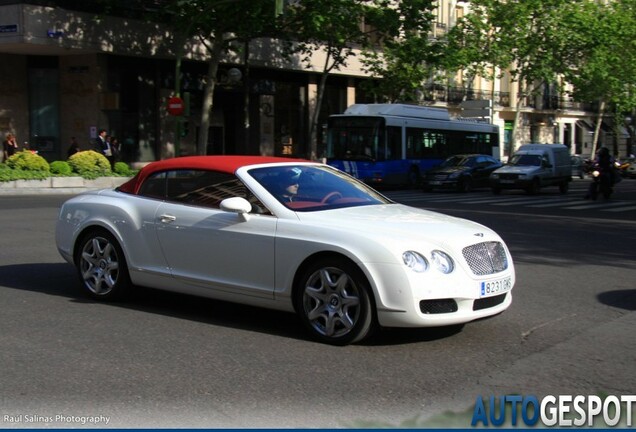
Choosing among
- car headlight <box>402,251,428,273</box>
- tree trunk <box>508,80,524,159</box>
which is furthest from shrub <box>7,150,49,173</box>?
tree trunk <box>508,80,524,159</box>

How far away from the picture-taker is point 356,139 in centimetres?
3344

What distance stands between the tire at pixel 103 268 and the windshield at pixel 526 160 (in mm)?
25056

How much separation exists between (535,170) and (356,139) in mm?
7088

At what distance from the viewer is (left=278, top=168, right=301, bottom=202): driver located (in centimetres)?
725

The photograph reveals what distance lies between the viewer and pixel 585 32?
2023 inches

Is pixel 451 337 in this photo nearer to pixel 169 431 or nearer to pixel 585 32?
pixel 169 431

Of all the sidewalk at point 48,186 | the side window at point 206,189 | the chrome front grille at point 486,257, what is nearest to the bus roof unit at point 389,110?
the sidewalk at point 48,186

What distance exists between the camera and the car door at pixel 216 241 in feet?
22.9

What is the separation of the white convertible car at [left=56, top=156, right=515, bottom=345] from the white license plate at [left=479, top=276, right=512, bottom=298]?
13mm

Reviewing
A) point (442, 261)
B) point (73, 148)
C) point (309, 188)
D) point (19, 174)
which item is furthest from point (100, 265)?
point (73, 148)

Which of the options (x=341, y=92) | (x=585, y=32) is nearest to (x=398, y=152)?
(x=341, y=92)

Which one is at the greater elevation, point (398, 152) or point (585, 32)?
point (585, 32)

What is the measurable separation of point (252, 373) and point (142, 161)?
3256 cm

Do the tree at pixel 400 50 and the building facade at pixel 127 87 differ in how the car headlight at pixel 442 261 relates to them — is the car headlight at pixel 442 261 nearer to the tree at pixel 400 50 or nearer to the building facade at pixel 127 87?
the building facade at pixel 127 87
